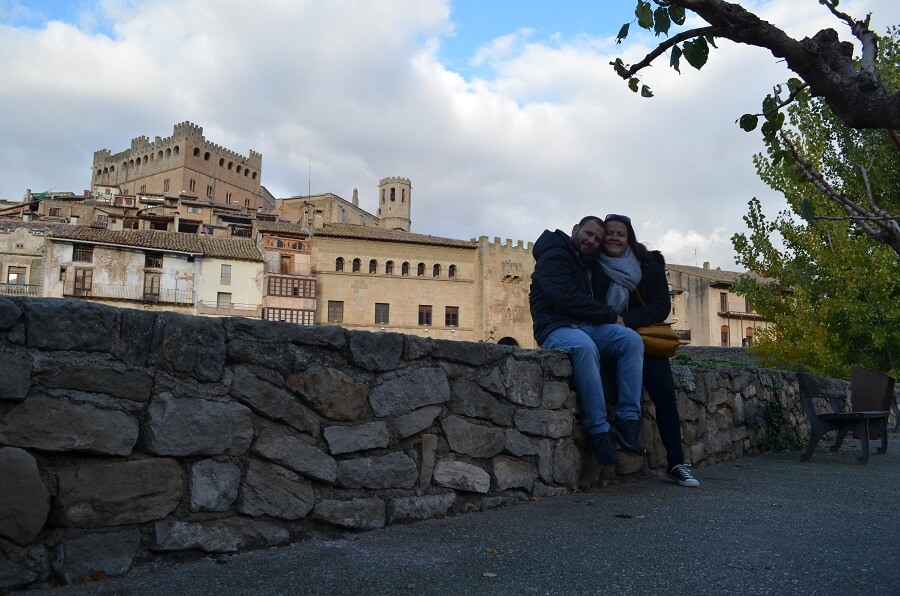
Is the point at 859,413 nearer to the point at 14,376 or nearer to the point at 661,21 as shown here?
the point at 661,21

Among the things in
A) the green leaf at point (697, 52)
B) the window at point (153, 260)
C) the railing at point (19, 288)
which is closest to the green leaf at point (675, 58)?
the green leaf at point (697, 52)

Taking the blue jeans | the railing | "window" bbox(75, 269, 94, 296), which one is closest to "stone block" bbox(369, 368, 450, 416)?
the blue jeans

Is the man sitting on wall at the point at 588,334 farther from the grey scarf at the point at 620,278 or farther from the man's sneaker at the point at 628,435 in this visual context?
the grey scarf at the point at 620,278

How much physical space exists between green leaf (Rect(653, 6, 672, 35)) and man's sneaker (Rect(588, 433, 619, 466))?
2198 millimetres

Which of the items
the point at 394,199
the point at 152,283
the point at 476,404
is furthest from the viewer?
the point at 394,199

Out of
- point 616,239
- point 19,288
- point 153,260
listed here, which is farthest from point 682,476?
point 19,288

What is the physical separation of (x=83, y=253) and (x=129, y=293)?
3728mm

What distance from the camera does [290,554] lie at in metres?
2.61

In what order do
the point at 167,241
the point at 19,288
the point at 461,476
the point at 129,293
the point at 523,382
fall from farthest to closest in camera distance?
the point at 19,288 → the point at 167,241 → the point at 129,293 → the point at 523,382 → the point at 461,476

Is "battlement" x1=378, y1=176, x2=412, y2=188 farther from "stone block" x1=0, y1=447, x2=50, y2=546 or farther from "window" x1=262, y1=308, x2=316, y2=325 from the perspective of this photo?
"stone block" x1=0, y1=447, x2=50, y2=546

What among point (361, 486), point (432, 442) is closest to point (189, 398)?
point (361, 486)

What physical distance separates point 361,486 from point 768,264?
14.9 meters

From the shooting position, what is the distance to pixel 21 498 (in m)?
2.16

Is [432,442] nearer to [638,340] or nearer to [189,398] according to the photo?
[189,398]
